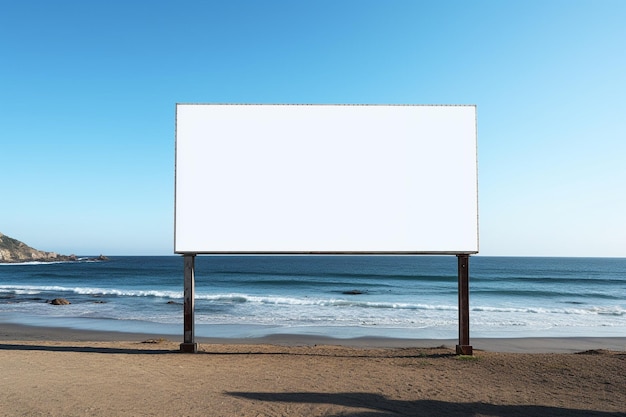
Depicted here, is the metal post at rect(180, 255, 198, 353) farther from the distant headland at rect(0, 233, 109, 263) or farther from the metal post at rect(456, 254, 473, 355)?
the distant headland at rect(0, 233, 109, 263)

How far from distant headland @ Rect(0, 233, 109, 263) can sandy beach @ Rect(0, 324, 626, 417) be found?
114 m

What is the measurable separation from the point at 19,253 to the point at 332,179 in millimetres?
126169

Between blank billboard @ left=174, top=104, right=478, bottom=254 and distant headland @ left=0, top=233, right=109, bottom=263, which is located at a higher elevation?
blank billboard @ left=174, top=104, right=478, bottom=254

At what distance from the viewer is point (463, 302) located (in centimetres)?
1021

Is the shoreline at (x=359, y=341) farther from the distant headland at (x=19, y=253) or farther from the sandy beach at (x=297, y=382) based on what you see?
the distant headland at (x=19, y=253)

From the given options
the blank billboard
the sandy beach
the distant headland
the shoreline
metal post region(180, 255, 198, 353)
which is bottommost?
the distant headland

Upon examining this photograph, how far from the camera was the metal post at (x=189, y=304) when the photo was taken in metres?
10.3

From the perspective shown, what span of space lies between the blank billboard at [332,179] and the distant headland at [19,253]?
117 meters

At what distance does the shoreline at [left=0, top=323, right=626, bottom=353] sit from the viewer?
42.5 feet

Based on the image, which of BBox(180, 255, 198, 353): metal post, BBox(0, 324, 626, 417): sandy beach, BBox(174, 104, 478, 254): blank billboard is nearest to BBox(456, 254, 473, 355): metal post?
BBox(0, 324, 626, 417): sandy beach

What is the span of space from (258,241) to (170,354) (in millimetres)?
3461

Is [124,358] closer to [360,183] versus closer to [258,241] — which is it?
[258,241]

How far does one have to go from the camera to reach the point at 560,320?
65.3 feet

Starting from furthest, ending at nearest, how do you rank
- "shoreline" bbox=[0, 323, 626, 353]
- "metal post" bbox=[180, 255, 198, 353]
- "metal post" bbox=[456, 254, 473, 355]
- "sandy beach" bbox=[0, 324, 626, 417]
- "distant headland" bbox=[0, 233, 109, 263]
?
"distant headland" bbox=[0, 233, 109, 263] < "shoreline" bbox=[0, 323, 626, 353] < "metal post" bbox=[180, 255, 198, 353] < "metal post" bbox=[456, 254, 473, 355] < "sandy beach" bbox=[0, 324, 626, 417]
